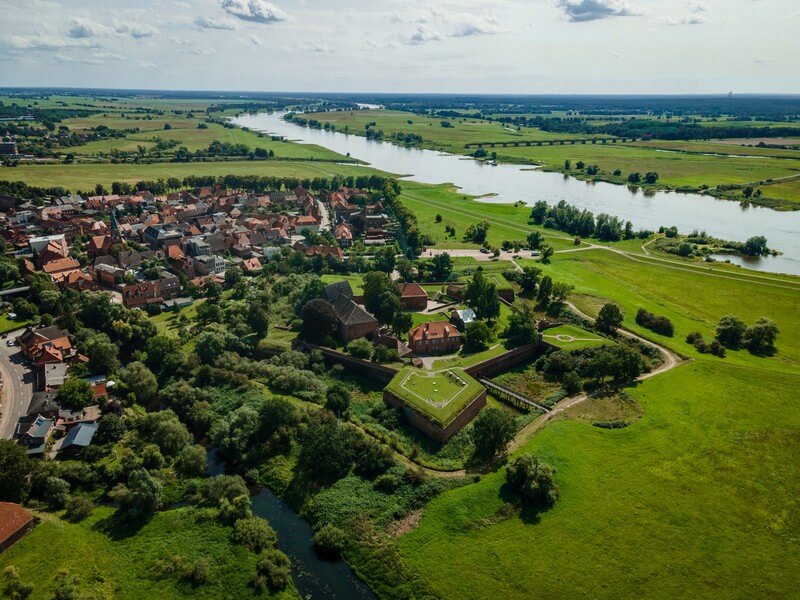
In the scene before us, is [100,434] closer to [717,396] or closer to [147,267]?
[147,267]

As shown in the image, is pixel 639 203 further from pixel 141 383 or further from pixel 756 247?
pixel 141 383

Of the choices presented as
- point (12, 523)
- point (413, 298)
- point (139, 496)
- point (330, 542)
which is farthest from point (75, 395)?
point (413, 298)

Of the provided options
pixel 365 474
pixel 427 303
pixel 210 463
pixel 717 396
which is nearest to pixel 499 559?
pixel 365 474

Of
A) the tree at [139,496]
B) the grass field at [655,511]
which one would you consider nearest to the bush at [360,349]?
the grass field at [655,511]

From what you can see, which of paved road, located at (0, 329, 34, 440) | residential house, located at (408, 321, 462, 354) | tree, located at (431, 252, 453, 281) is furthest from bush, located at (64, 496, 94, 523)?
tree, located at (431, 252, 453, 281)

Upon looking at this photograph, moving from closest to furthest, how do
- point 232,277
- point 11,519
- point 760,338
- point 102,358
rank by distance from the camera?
1. point 11,519
2. point 102,358
3. point 760,338
4. point 232,277

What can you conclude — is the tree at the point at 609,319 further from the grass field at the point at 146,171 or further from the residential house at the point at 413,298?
the grass field at the point at 146,171
